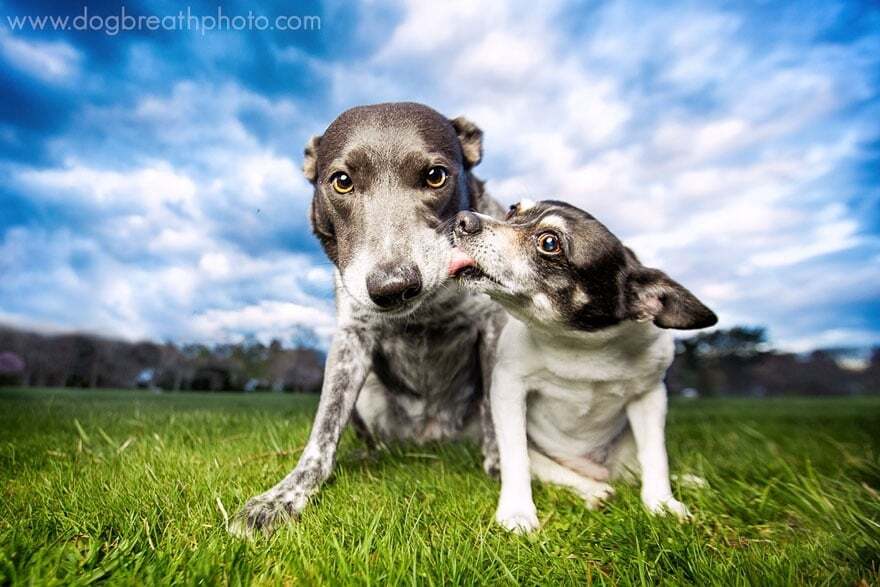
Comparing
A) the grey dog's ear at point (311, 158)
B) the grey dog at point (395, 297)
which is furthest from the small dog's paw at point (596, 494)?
the grey dog's ear at point (311, 158)

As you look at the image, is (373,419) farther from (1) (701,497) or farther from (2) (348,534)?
(1) (701,497)

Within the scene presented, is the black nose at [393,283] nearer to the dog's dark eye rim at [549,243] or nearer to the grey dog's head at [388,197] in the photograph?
the grey dog's head at [388,197]

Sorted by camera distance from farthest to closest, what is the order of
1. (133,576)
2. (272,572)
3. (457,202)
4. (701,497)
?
(457,202)
(701,497)
(272,572)
(133,576)

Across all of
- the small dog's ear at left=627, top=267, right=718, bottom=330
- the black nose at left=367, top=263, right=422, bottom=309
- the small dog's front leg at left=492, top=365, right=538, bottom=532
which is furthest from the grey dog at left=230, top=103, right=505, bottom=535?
the small dog's ear at left=627, top=267, right=718, bottom=330

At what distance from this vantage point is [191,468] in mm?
3408

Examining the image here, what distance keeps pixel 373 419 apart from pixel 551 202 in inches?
94.9

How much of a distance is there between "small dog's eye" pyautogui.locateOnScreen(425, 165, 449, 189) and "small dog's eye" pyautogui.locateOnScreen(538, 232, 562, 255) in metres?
0.92

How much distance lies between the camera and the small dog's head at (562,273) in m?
3.05

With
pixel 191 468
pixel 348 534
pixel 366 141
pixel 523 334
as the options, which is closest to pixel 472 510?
pixel 348 534

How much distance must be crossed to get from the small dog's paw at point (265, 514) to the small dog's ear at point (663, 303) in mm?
2170

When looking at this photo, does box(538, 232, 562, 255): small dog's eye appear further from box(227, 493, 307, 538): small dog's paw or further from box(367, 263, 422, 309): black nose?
box(227, 493, 307, 538): small dog's paw

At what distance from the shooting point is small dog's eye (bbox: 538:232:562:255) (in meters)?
3.12

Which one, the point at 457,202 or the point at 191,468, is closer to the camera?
the point at 191,468

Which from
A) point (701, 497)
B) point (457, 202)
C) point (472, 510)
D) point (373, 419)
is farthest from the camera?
point (373, 419)
